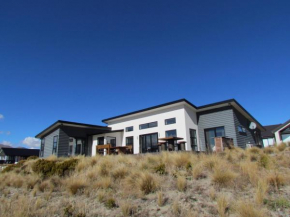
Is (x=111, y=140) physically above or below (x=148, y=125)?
below

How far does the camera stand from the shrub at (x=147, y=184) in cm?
509

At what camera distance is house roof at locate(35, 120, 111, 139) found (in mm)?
17427

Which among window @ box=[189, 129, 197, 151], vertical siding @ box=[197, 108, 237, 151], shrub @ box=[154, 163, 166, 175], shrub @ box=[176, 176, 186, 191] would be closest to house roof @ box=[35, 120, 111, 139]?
window @ box=[189, 129, 197, 151]

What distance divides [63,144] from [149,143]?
27.3 feet

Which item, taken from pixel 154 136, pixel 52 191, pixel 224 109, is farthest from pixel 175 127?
pixel 52 191

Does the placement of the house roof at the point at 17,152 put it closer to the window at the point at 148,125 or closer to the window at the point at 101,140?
the window at the point at 101,140

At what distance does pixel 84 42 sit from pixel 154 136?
959 cm

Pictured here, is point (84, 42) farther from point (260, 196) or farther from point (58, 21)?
point (260, 196)

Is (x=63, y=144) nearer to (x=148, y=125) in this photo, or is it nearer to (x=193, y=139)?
(x=148, y=125)

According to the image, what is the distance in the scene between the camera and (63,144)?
56.6ft

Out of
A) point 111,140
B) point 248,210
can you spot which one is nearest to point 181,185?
point 248,210

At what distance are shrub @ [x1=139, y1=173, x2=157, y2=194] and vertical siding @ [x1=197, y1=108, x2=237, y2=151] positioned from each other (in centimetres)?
1107

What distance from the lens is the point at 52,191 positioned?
6.25 m

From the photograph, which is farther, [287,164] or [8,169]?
[8,169]
